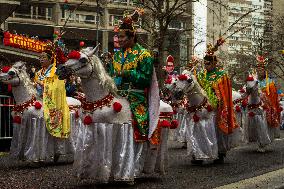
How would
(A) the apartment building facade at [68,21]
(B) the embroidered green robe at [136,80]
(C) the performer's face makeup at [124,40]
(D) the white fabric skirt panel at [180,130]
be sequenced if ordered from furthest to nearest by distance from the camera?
(A) the apartment building facade at [68,21], (D) the white fabric skirt panel at [180,130], (C) the performer's face makeup at [124,40], (B) the embroidered green robe at [136,80]

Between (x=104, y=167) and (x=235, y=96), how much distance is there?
8345 mm

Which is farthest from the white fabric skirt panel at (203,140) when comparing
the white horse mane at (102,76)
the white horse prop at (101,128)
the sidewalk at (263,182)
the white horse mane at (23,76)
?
the white horse mane at (102,76)

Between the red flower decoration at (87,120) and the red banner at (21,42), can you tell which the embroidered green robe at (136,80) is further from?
the red banner at (21,42)

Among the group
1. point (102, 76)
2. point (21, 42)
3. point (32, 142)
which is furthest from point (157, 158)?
point (21, 42)

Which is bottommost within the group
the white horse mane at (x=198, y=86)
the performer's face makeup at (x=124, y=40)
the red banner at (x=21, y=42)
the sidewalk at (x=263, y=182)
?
the sidewalk at (x=263, y=182)

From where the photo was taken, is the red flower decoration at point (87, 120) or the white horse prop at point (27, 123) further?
the white horse prop at point (27, 123)

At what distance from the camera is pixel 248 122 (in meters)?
15.0

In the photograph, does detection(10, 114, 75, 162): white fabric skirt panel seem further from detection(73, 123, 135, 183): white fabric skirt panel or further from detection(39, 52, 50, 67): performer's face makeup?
detection(73, 123, 135, 183): white fabric skirt panel

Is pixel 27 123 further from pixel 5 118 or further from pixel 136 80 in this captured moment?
pixel 136 80

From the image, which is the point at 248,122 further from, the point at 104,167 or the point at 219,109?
the point at 104,167

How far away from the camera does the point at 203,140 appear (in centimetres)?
1178

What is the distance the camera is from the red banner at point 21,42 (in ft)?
71.1

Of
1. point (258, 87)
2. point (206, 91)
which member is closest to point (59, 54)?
point (206, 91)

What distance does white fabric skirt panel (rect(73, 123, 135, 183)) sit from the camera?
26.8 feet
